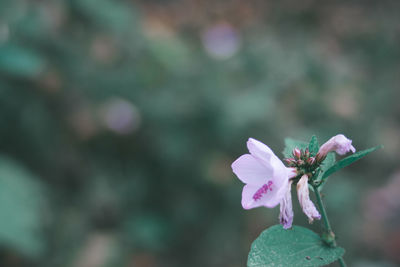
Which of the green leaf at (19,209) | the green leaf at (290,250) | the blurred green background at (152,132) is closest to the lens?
the green leaf at (290,250)

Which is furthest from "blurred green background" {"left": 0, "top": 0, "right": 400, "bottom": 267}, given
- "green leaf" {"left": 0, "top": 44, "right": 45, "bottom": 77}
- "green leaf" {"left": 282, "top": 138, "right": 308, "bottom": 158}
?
"green leaf" {"left": 282, "top": 138, "right": 308, "bottom": 158}

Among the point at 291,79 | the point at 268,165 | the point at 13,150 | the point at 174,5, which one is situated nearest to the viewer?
the point at 268,165

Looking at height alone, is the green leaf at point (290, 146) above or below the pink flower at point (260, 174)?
above

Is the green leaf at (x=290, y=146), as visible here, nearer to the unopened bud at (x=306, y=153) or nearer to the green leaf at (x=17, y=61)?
the unopened bud at (x=306, y=153)

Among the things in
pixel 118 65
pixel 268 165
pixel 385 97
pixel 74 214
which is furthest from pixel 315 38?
pixel 268 165

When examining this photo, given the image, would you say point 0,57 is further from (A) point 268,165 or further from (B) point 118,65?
(A) point 268,165

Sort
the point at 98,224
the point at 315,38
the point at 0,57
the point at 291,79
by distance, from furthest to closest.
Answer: the point at 315,38 → the point at 291,79 → the point at 98,224 → the point at 0,57

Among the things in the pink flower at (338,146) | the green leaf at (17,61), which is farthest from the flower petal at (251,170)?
the green leaf at (17,61)
